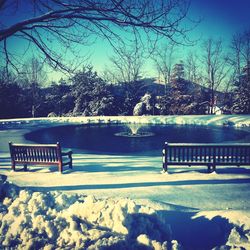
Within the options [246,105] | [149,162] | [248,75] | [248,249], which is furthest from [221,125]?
[248,249]

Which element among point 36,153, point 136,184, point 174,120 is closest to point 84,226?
point 136,184

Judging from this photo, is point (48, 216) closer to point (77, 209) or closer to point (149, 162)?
point (77, 209)

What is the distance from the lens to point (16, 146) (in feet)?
30.0

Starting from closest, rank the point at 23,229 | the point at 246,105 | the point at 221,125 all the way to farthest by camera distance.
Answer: the point at 23,229
the point at 221,125
the point at 246,105

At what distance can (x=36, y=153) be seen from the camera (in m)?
9.01

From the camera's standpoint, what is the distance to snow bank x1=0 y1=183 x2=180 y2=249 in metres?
3.67

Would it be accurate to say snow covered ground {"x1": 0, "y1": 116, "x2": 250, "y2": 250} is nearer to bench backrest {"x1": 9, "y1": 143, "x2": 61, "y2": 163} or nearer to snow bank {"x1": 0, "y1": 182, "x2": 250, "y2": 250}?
snow bank {"x1": 0, "y1": 182, "x2": 250, "y2": 250}

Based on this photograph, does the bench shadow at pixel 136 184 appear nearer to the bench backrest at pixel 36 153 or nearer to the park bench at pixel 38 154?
the park bench at pixel 38 154

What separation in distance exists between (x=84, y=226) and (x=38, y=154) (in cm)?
556

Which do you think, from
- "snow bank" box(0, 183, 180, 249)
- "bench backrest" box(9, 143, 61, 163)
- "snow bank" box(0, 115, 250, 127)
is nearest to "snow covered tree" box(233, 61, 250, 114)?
"snow bank" box(0, 115, 250, 127)

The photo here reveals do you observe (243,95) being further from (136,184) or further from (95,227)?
(95,227)

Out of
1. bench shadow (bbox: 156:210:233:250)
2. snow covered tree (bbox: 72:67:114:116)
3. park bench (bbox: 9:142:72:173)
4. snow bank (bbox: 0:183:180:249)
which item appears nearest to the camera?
snow bank (bbox: 0:183:180:249)

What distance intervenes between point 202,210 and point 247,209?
40.6 inches

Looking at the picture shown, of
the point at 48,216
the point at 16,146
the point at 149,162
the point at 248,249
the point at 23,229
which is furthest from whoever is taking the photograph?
the point at 149,162
